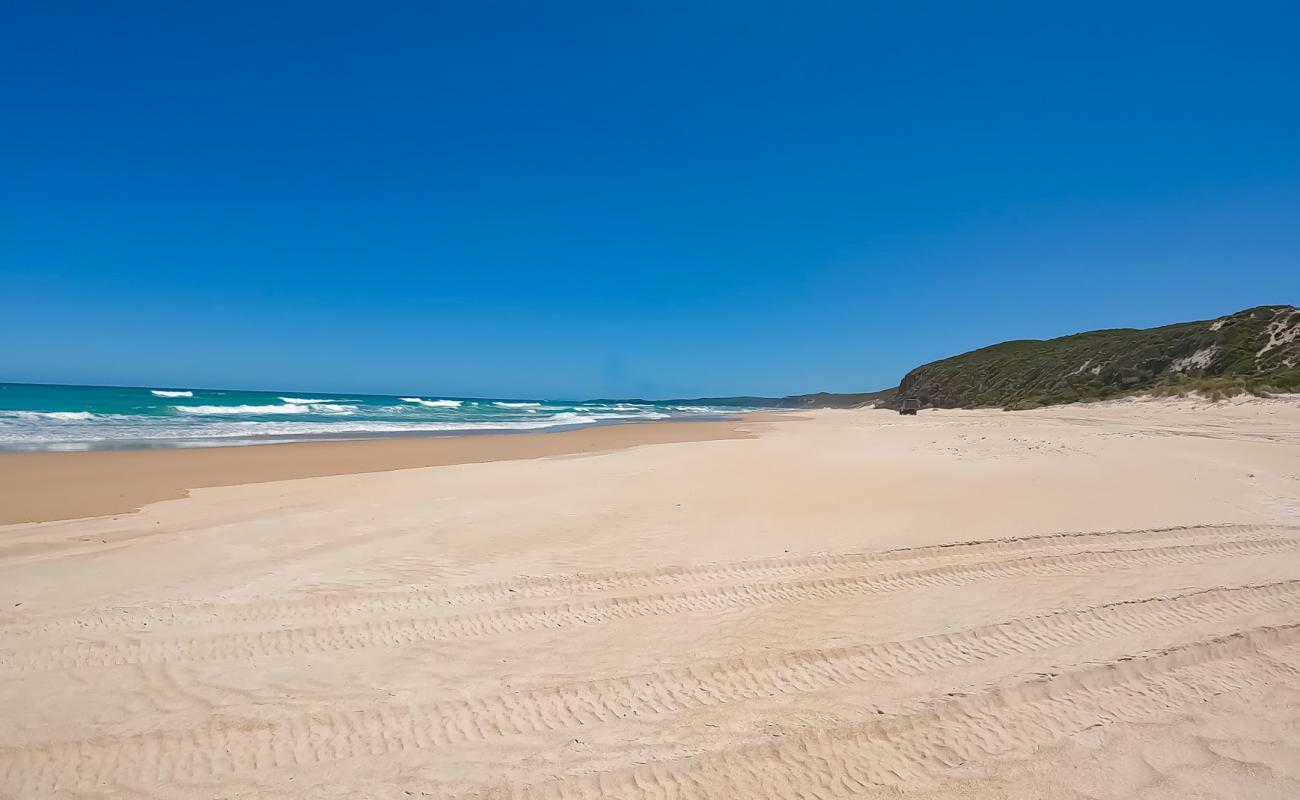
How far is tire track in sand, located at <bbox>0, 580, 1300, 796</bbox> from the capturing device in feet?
10.6

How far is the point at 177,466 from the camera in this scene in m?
14.6

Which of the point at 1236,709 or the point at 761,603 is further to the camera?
the point at 761,603

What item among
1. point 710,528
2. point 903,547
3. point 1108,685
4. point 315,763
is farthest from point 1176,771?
point 710,528

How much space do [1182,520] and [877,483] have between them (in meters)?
3.94

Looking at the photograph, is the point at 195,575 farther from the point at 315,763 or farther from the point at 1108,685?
the point at 1108,685

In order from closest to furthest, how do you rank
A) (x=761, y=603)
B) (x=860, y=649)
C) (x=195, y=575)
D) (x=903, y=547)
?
(x=860, y=649)
(x=761, y=603)
(x=195, y=575)
(x=903, y=547)

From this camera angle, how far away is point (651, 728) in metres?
3.45

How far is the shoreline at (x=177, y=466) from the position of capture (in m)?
10.1

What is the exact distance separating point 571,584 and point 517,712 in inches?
84.7

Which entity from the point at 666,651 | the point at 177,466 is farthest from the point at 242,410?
the point at 666,651

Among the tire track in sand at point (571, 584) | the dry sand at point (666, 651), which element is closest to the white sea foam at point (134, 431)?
the dry sand at point (666, 651)

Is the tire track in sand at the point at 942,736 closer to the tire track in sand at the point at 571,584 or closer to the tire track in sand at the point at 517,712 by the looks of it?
the tire track in sand at the point at 517,712

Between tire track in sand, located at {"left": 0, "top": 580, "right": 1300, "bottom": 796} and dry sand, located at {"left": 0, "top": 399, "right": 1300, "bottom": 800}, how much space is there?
0.07 ft

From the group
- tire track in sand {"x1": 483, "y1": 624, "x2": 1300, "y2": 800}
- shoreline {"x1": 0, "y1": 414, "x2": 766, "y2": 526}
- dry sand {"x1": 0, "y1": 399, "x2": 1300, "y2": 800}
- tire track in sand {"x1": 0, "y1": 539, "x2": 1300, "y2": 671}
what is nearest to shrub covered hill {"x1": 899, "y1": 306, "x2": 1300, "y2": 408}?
tire track in sand {"x1": 0, "y1": 539, "x2": 1300, "y2": 671}
